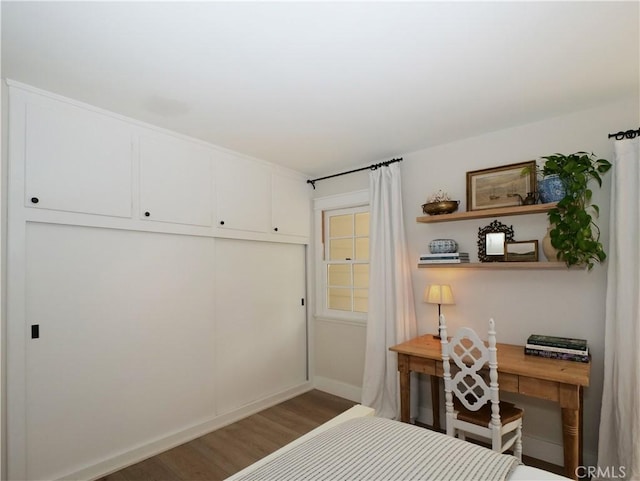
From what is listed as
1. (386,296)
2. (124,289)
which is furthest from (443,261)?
(124,289)

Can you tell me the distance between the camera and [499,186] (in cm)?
283

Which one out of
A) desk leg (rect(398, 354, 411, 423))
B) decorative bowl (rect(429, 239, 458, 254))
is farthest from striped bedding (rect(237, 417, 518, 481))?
decorative bowl (rect(429, 239, 458, 254))

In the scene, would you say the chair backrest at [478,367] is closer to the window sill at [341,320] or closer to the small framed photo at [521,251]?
the small framed photo at [521,251]

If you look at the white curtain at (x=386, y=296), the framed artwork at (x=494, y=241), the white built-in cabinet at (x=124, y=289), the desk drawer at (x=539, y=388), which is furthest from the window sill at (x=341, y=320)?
the desk drawer at (x=539, y=388)

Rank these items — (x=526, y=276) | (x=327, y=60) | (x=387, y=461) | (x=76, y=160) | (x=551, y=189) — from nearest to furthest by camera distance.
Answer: (x=387, y=461) < (x=327, y=60) < (x=76, y=160) < (x=551, y=189) < (x=526, y=276)

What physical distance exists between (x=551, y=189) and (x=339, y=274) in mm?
2252

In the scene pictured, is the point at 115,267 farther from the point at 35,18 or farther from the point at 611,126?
the point at 611,126

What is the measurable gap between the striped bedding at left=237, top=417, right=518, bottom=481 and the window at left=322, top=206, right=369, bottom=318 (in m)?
2.27

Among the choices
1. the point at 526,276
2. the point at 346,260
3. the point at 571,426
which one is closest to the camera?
the point at 571,426

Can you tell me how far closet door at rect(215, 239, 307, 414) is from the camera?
3.26 metres

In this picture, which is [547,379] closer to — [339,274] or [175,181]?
[339,274]

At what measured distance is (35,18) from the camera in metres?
1.55

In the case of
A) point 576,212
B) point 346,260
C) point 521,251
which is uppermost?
point 576,212

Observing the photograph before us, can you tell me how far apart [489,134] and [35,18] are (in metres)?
3.03
